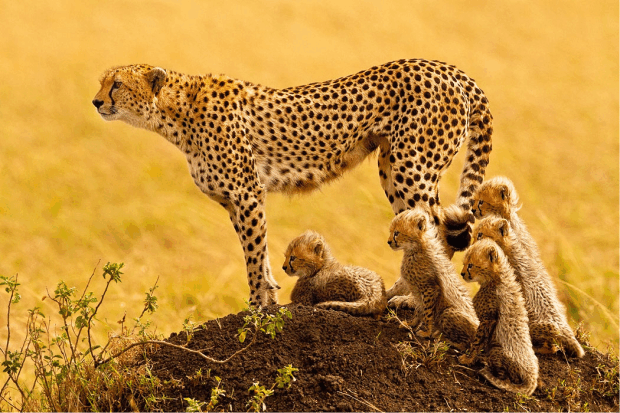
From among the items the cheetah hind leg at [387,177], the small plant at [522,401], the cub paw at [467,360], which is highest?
the cheetah hind leg at [387,177]

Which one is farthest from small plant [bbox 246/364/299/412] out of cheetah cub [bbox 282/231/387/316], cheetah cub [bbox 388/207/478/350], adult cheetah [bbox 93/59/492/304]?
adult cheetah [bbox 93/59/492/304]

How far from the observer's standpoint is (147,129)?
634 cm

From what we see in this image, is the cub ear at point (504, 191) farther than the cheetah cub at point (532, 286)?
Yes

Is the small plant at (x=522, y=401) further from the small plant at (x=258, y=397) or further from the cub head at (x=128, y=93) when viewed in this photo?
the cub head at (x=128, y=93)

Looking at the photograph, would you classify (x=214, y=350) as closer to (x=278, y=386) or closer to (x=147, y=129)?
(x=278, y=386)

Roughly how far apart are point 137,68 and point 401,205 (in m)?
2.30

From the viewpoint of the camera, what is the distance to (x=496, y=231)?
510 cm

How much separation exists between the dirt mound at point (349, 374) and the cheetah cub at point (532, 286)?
223mm

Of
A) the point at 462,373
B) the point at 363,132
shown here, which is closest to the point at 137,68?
the point at 363,132

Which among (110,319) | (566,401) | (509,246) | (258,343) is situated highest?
(110,319)

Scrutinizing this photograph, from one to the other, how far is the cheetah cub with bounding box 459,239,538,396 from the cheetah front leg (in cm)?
185

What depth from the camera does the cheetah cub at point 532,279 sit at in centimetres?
509

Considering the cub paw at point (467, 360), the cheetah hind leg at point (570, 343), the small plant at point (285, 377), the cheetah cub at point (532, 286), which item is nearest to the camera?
the small plant at point (285, 377)

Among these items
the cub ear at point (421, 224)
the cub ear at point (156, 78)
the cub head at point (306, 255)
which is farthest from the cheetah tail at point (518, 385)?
the cub ear at point (156, 78)
